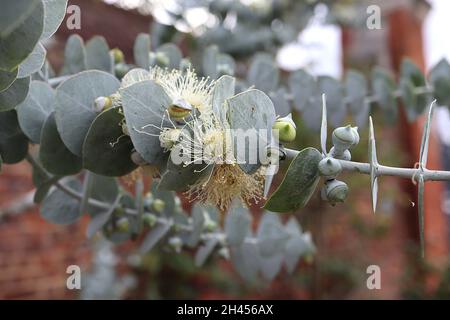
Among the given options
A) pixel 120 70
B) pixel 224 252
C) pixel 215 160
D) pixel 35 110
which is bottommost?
pixel 224 252

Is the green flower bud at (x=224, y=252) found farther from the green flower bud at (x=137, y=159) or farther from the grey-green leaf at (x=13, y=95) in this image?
the grey-green leaf at (x=13, y=95)

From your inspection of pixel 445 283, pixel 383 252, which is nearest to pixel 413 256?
pixel 383 252

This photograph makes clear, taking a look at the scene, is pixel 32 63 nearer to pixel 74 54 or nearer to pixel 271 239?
pixel 74 54

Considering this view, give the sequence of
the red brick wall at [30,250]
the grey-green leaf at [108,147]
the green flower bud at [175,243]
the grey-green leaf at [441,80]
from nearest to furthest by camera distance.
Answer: the grey-green leaf at [108,147]
the green flower bud at [175,243]
the grey-green leaf at [441,80]
the red brick wall at [30,250]

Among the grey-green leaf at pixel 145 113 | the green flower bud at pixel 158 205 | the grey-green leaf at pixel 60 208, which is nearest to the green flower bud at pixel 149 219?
the green flower bud at pixel 158 205

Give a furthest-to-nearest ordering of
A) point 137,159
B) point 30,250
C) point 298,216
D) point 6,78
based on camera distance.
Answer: point 298,216 < point 30,250 < point 137,159 < point 6,78

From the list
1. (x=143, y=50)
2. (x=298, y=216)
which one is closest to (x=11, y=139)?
(x=143, y=50)

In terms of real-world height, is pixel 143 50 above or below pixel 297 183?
above

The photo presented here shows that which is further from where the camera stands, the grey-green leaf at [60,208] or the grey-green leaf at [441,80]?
the grey-green leaf at [441,80]
